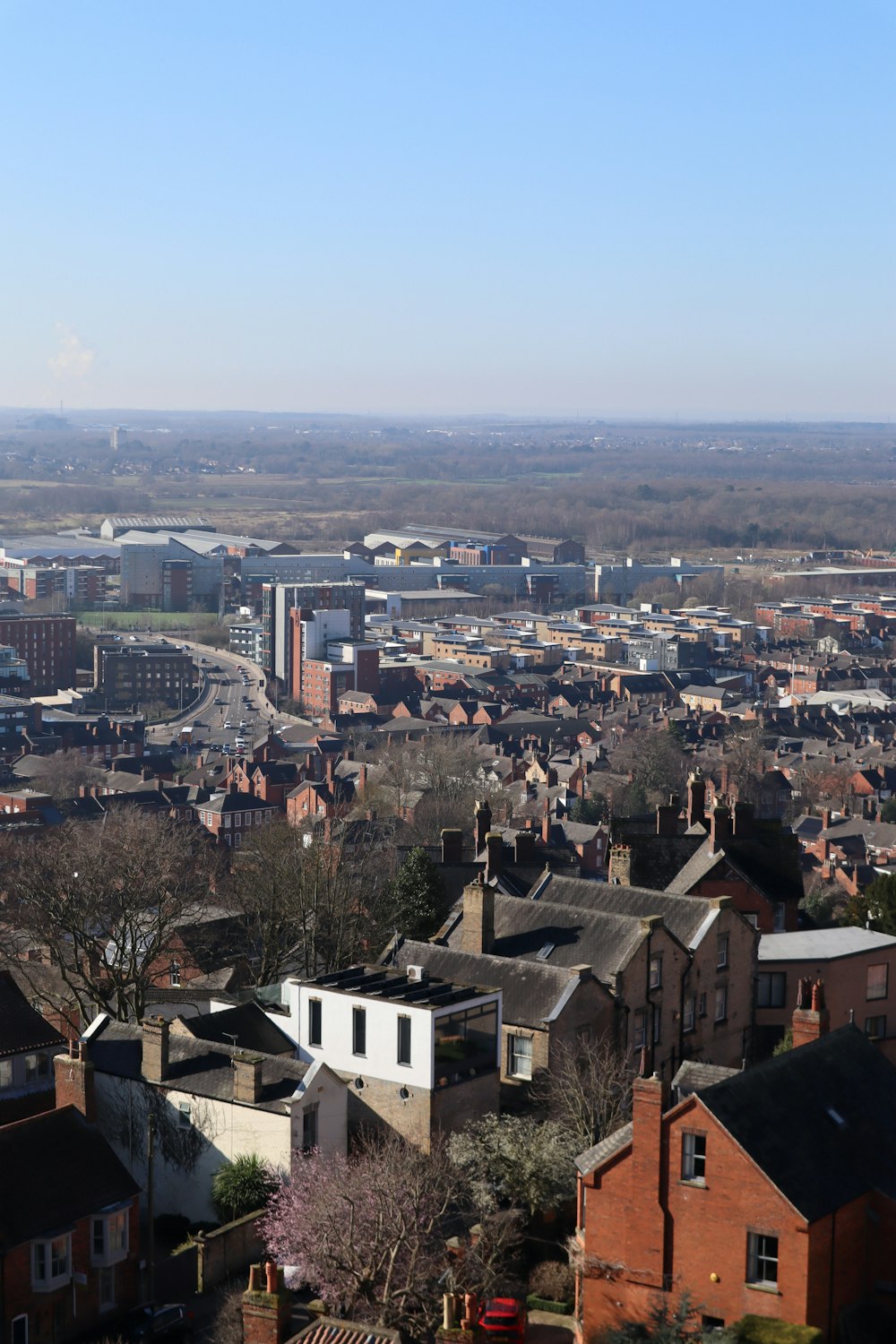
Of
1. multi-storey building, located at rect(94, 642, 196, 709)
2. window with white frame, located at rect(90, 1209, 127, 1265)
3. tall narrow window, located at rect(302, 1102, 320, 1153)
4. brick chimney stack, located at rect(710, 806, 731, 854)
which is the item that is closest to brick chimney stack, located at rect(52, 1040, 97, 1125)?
window with white frame, located at rect(90, 1209, 127, 1265)

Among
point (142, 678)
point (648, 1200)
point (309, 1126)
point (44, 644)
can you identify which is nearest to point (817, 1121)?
point (648, 1200)

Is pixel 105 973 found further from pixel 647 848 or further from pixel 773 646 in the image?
pixel 773 646

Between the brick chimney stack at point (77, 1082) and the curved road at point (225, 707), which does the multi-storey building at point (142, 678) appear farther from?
the brick chimney stack at point (77, 1082)

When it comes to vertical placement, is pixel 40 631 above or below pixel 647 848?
below

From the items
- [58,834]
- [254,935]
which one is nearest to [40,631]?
[58,834]

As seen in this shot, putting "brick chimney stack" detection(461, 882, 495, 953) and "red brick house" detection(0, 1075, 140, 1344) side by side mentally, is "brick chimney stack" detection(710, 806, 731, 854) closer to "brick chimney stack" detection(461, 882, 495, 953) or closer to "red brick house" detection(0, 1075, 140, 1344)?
"brick chimney stack" detection(461, 882, 495, 953)

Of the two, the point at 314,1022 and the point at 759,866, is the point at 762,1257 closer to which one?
the point at 314,1022
